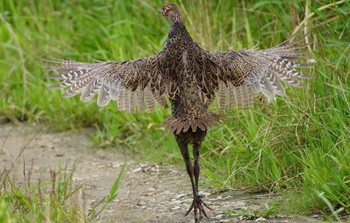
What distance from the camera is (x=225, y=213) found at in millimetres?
5660

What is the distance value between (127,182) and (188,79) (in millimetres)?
1454

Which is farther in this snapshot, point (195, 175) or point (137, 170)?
point (137, 170)

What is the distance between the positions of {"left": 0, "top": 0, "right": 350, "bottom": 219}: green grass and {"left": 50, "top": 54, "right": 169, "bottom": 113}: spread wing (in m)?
0.38

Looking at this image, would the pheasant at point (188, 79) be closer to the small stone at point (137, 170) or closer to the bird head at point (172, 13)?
the bird head at point (172, 13)

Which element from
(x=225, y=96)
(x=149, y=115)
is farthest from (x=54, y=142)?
(x=225, y=96)

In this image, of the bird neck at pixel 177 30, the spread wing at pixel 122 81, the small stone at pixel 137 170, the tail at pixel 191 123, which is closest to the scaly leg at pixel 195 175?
the tail at pixel 191 123

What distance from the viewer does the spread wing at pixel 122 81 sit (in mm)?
5973

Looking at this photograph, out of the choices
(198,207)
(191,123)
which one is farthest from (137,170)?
(191,123)

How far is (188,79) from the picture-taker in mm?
5762

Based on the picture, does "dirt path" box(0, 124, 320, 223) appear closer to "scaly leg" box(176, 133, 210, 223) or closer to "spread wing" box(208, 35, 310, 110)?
"scaly leg" box(176, 133, 210, 223)

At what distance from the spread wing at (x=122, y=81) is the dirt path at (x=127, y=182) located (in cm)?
61

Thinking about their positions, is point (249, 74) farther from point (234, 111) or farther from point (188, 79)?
point (234, 111)

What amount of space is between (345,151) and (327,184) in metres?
0.32

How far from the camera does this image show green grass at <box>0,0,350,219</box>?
18.8ft
